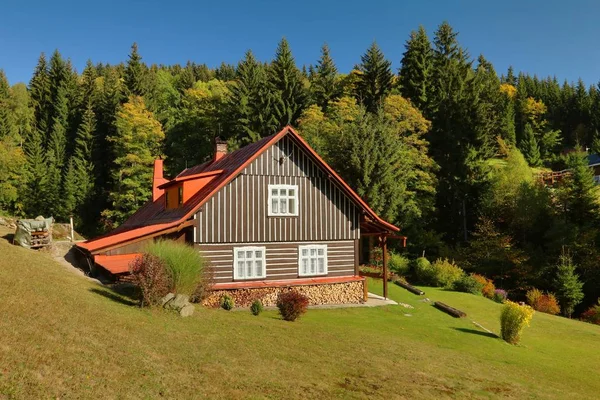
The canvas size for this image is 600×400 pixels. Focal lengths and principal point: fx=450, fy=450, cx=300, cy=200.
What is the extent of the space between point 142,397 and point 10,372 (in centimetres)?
225

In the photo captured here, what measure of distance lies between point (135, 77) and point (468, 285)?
58.3 metres

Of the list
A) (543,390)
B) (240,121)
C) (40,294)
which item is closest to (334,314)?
(543,390)

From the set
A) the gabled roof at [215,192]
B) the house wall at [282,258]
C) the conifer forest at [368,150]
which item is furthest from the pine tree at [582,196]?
the house wall at [282,258]

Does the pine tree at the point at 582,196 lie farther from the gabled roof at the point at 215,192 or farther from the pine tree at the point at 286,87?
the pine tree at the point at 286,87

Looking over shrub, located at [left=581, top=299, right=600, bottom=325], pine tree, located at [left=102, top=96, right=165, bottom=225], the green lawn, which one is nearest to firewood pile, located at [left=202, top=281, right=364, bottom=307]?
the green lawn

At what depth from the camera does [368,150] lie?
131ft

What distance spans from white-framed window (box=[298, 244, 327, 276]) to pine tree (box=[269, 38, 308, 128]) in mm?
36696

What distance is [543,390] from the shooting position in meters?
12.8

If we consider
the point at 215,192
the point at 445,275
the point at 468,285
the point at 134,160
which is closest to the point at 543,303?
the point at 468,285

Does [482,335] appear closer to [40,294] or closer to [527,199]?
[40,294]

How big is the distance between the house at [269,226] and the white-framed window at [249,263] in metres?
0.05

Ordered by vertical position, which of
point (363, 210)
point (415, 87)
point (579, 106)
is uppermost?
point (579, 106)

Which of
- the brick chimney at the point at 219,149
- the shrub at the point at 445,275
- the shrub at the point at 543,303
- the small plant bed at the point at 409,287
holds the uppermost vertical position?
the brick chimney at the point at 219,149

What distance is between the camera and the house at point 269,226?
22531 millimetres
